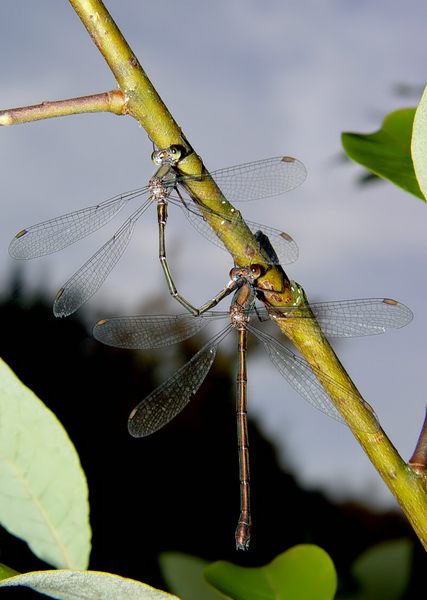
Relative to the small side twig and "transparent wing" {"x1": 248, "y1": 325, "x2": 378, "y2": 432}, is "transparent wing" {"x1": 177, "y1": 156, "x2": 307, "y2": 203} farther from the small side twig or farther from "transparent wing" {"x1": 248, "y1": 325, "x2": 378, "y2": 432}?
the small side twig

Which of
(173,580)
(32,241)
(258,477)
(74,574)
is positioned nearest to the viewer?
(74,574)

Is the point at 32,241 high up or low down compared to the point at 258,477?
down

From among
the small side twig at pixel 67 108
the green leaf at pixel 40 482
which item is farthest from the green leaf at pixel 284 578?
the small side twig at pixel 67 108

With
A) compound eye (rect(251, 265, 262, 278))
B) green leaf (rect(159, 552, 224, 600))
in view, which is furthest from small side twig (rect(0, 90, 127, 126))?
green leaf (rect(159, 552, 224, 600))

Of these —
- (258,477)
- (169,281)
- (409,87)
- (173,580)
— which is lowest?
(173,580)

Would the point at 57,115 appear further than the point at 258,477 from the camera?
No

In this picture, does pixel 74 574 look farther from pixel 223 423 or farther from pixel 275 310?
pixel 223 423

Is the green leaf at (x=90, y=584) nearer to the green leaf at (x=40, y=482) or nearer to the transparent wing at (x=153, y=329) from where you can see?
the green leaf at (x=40, y=482)

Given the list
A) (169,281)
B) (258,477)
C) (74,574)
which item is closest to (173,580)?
(169,281)
